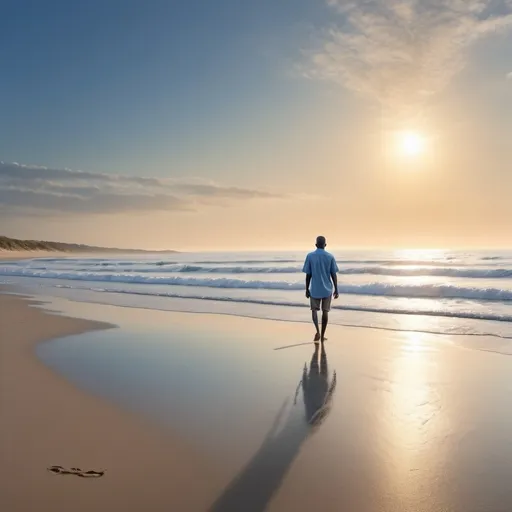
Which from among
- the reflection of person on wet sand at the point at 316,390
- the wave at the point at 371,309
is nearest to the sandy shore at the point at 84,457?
the reflection of person on wet sand at the point at 316,390

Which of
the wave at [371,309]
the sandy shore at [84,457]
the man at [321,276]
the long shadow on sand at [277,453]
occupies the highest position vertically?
the man at [321,276]

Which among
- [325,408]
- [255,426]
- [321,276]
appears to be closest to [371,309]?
[321,276]

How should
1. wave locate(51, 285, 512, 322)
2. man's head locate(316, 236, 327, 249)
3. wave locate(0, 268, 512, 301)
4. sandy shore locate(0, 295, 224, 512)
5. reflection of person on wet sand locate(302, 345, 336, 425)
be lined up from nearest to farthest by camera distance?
sandy shore locate(0, 295, 224, 512), reflection of person on wet sand locate(302, 345, 336, 425), man's head locate(316, 236, 327, 249), wave locate(51, 285, 512, 322), wave locate(0, 268, 512, 301)

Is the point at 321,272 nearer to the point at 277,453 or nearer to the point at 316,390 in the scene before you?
the point at 316,390

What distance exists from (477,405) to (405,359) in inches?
88.3

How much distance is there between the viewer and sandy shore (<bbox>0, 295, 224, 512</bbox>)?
3033mm

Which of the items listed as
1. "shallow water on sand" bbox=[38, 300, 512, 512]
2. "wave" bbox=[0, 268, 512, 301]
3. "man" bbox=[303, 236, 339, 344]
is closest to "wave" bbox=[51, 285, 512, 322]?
"shallow water on sand" bbox=[38, 300, 512, 512]

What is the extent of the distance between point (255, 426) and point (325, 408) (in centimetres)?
97

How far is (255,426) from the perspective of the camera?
4391 millimetres

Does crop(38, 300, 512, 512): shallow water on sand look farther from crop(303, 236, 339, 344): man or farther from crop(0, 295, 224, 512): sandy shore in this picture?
crop(303, 236, 339, 344): man

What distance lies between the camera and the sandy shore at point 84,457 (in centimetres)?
303

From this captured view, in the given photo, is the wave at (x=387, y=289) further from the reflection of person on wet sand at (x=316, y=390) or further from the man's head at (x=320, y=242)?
the reflection of person on wet sand at (x=316, y=390)

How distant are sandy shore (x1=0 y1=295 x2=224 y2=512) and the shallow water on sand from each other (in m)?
0.24

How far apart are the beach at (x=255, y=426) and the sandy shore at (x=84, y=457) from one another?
0.05 feet
